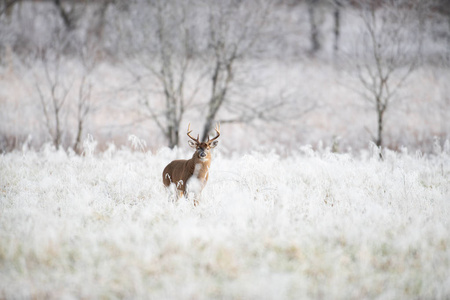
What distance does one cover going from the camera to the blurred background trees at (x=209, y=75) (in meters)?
12.0

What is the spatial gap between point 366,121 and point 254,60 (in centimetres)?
591

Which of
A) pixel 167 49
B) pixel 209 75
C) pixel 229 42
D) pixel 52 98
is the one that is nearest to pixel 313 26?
pixel 229 42

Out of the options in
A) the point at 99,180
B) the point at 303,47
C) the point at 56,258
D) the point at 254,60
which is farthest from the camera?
the point at 303,47

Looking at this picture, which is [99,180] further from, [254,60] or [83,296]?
[254,60]

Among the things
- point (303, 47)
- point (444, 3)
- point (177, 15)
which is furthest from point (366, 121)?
point (303, 47)

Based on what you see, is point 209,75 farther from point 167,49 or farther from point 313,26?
point 313,26

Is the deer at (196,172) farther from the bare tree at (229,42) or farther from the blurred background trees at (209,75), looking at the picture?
the bare tree at (229,42)

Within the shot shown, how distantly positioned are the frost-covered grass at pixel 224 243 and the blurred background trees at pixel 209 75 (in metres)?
5.40

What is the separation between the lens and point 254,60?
44.6 feet

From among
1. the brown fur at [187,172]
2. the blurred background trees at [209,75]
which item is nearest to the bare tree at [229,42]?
the blurred background trees at [209,75]

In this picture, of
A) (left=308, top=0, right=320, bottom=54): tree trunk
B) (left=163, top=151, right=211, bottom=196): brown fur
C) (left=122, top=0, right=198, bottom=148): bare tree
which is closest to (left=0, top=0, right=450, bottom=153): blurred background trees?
(left=122, top=0, right=198, bottom=148): bare tree

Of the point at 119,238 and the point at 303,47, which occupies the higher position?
the point at 303,47

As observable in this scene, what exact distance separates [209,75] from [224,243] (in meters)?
9.78

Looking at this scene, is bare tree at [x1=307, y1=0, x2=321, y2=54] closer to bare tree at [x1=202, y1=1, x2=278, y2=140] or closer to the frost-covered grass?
bare tree at [x1=202, y1=1, x2=278, y2=140]
